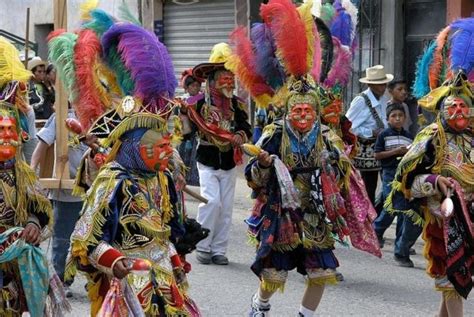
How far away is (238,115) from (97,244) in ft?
14.2

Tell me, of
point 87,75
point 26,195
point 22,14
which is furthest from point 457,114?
point 22,14

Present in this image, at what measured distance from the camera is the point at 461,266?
7109 millimetres

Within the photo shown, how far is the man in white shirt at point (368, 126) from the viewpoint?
36.6 feet

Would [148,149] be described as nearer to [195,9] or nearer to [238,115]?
[238,115]

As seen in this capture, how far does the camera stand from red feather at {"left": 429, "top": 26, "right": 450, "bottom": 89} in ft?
24.5

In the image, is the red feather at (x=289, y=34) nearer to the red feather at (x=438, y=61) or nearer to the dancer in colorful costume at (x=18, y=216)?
the red feather at (x=438, y=61)

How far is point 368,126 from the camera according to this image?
36.8 ft

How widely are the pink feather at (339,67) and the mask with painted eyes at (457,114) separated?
1.32 meters

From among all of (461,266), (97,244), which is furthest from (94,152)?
(461,266)

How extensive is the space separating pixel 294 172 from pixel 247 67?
2.76 feet

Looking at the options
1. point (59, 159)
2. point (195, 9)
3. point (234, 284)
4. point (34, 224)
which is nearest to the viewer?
point (34, 224)

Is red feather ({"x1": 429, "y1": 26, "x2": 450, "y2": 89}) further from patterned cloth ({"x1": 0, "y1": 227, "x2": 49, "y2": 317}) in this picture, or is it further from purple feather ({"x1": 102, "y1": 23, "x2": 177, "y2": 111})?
patterned cloth ({"x1": 0, "y1": 227, "x2": 49, "y2": 317})

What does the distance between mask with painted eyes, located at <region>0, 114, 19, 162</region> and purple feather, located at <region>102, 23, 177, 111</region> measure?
74 centimetres

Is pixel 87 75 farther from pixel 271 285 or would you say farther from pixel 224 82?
pixel 224 82
